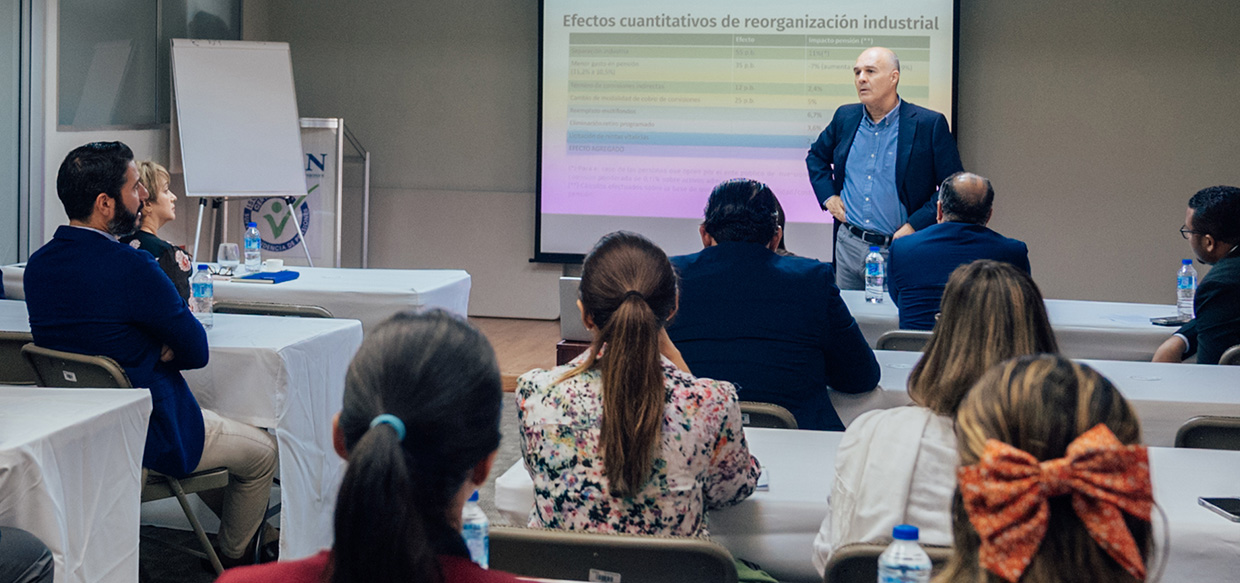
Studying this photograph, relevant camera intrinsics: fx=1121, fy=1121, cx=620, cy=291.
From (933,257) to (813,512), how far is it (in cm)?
186

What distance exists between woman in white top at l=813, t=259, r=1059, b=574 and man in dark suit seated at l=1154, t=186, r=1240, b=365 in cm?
186

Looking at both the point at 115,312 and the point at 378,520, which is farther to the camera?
the point at 115,312

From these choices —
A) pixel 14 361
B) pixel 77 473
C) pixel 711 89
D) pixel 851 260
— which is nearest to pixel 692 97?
pixel 711 89

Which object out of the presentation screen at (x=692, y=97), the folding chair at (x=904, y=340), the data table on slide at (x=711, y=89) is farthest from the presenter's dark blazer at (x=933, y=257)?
the data table on slide at (x=711, y=89)

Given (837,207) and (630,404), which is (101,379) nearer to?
(630,404)

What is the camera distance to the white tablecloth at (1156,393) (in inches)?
103

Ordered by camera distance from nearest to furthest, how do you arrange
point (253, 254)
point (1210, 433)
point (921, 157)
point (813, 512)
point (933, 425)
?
point (933, 425), point (813, 512), point (1210, 433), point (253, 254), point (921, 157)

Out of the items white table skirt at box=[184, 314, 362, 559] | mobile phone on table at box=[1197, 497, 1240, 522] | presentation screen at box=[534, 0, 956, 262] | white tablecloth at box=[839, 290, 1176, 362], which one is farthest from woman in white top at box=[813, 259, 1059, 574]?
presentation screen at box=[534, 0, 956, 262]

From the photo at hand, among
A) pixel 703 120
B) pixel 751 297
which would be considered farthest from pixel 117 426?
pixel 703 120

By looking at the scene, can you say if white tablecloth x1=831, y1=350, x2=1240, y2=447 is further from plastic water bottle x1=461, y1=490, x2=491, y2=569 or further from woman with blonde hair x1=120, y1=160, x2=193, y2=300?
woman with blonde hair x1=120, y1=160, x2=193, y2=300

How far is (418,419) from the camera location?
102 centimetres

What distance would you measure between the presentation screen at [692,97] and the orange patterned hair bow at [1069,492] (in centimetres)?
630

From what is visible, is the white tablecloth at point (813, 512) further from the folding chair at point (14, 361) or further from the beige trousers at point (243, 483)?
the folding chair at point (14, 361)

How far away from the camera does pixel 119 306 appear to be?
271 cm
